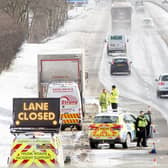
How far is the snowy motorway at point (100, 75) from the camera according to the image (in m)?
25.4

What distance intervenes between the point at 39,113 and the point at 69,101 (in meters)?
11.7

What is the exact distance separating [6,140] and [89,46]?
5215 centimetres

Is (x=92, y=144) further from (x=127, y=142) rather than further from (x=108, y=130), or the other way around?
(x=127, y=142)

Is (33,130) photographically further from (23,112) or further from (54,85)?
(54,85)

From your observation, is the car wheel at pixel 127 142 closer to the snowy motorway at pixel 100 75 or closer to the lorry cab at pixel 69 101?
the snowy motorway at pixel 100 75

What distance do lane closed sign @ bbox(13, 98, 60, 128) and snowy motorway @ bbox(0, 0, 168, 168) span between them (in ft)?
9.19

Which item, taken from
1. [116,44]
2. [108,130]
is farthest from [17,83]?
[116,44]

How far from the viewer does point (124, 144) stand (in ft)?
90.9

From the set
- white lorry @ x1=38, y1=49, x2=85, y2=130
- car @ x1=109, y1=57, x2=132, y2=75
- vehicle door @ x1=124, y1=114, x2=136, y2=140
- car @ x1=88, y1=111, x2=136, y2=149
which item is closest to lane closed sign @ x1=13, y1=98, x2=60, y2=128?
car @ x1=88, y1=111, x2=136, y2=149

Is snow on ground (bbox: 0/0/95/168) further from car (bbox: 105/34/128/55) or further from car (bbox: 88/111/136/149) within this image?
car (bbox: 105/34/128/55)

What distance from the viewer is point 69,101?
31.8 m

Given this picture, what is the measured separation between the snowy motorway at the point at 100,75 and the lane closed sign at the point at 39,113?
9.19ft

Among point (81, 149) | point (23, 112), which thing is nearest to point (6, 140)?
point (81, 149)

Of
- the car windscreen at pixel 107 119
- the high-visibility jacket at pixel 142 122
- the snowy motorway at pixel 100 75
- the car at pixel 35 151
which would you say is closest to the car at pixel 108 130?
the car windscreen at pixel 107 119
